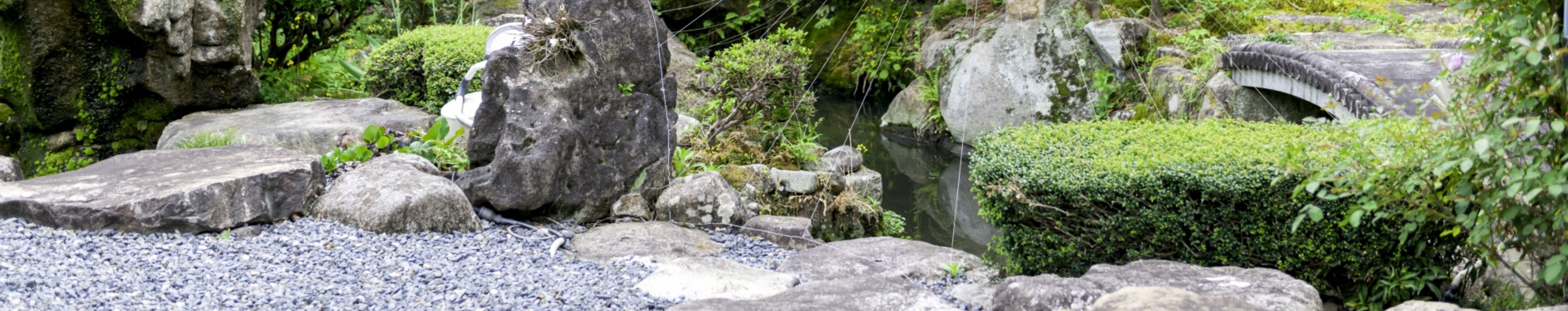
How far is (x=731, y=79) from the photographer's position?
7.85 m

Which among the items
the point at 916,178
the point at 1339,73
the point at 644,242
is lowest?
the point at 916,178

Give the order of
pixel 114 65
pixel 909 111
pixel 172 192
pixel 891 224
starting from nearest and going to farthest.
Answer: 1. pixel 172 192
2. pixel 114 65
3. pixel 891 224
4. pixel 909 111

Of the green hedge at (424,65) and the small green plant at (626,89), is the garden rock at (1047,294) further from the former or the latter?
the green hedge at (424,65)

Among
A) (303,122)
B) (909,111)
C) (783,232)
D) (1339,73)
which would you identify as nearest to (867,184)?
(783,232)

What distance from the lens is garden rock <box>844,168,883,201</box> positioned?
771 centimetres

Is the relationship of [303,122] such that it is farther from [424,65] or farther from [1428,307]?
[1428,307]

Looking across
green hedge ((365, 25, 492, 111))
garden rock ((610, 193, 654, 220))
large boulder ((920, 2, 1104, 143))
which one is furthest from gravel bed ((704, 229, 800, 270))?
large boulder ((920, 2, 1104, 143))

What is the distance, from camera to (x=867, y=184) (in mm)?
7938

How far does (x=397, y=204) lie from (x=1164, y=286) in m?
3.16

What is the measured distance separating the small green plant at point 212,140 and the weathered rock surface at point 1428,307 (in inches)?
222

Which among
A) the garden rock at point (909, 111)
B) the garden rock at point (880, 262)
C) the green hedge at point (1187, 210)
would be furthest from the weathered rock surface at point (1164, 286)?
the garden rock at point (909, 111)

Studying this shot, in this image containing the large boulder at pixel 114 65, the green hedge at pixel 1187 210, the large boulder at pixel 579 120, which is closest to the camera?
the green hedge at pixel 1187 210

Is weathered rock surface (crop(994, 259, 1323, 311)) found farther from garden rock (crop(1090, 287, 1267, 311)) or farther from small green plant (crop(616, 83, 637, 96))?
small green plant (crop(616, 83, 637, 96))

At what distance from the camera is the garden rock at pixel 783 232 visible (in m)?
5.55
